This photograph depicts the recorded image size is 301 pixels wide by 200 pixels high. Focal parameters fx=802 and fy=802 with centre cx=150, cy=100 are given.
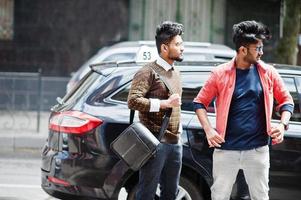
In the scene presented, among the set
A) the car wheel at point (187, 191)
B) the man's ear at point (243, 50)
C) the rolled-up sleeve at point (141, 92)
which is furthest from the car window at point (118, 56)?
the man's ear at point (243, 50)

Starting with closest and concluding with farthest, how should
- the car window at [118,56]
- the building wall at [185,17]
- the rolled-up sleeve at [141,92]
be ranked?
the rolled-up sleeve at [141,92]
the car window at [118,56]
the building wall at [185,17]

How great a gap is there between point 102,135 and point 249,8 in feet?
39.5

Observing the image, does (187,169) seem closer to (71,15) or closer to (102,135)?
(102,135)

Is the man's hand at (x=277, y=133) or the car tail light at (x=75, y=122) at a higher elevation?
the man's hand at (x=277, y=133)

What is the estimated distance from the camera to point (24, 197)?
867 centimetres

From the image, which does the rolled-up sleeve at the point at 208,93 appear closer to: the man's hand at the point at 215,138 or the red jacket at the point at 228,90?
the red jacket at the point at 228,90

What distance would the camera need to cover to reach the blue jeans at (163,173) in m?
6.10

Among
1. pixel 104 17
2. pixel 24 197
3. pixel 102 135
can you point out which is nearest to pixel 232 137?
pixel 102 135

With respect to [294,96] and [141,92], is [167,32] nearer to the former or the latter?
[141,92]

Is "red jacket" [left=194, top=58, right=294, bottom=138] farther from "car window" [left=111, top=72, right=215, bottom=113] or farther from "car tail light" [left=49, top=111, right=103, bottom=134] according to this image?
"car tail light" [left=49, top=111, right=103, bottom=134]

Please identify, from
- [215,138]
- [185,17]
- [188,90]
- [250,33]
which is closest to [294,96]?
[188,90]

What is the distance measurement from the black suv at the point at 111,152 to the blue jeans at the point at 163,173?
1.67ft

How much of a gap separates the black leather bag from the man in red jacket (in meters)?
0.39

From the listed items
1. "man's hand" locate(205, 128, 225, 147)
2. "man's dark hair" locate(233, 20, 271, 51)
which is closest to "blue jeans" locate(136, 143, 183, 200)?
"man's hand" locate(205, 128, 225, 147)
